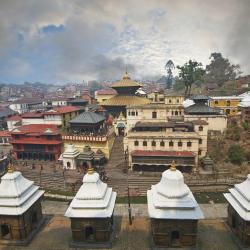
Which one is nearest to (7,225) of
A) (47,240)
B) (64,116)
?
(47,240)

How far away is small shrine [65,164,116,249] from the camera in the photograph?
16375 mm

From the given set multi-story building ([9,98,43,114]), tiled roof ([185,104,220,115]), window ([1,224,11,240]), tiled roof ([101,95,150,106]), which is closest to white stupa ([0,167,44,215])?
window ([1,224,11,240])

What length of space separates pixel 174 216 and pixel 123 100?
132 feet

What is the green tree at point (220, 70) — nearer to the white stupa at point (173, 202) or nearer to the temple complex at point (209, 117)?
the temple complex at point (209, 117)

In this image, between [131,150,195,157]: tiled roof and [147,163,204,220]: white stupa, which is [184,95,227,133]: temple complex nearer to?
[131,150,195,157]: tiled roof

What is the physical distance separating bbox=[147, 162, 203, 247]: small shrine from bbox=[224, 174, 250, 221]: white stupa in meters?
2.74

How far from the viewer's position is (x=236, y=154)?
112 ft

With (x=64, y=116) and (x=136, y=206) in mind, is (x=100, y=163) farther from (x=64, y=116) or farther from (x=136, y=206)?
(x=64, y=116)

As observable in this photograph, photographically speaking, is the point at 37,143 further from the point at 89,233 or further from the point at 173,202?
the point at 173,202

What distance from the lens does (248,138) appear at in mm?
38250

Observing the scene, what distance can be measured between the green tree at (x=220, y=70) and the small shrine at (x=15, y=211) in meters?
89.6

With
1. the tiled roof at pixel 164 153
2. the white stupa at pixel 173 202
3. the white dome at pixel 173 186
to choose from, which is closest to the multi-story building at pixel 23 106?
the tiled roof at pixel 164 153

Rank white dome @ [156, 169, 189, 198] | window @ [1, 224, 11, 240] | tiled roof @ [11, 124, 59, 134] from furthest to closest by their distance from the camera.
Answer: tiled roof @ [11, 124, 59, 134]
window @ [1, 224, 11, 240]
white dome @ [156, 169, 189, 198]

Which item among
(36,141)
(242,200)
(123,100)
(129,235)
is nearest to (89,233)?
(129,235)
